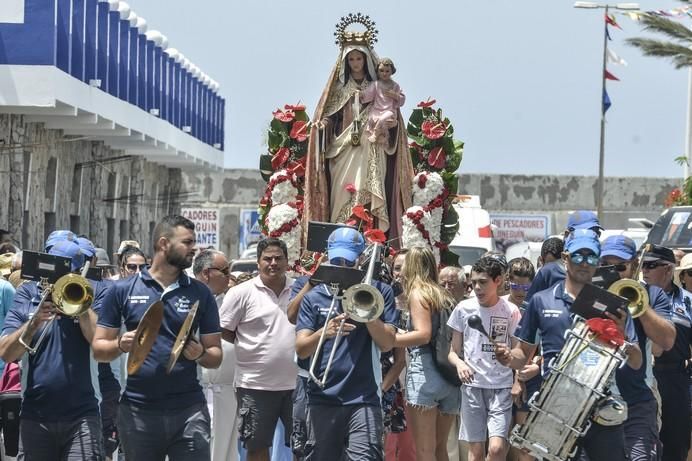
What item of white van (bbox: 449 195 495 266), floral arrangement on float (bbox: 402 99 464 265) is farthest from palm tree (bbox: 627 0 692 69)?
floral arrangement on float (bbox: 402 99 464 265)

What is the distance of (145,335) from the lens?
7859 mm

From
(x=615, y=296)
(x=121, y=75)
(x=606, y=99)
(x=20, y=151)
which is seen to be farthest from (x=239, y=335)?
(x=606, y=99)

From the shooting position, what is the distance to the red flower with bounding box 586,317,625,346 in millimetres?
7840

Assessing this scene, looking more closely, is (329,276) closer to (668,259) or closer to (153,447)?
(153,447)

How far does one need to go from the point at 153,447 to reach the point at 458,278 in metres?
4.90

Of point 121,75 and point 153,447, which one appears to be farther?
point 121,75

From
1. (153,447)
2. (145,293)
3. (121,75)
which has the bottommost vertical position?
(153,447)

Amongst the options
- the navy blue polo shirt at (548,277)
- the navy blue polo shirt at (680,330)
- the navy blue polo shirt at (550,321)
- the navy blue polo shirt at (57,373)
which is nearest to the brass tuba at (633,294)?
the navy blue polo shirt at (550,321)

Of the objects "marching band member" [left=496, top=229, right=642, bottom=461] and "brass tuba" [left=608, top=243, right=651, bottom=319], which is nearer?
"marching band member" [left=496, top=229, right=642, bottom=461]

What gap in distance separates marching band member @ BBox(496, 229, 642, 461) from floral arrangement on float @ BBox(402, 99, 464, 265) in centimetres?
492

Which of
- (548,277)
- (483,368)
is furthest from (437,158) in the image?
(548,277)

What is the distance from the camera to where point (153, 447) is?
8.11m

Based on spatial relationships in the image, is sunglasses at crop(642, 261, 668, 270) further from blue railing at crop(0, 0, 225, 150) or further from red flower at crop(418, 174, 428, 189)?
blue railing at crop(0, 0, 225, 150)

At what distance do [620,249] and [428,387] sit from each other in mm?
2699
